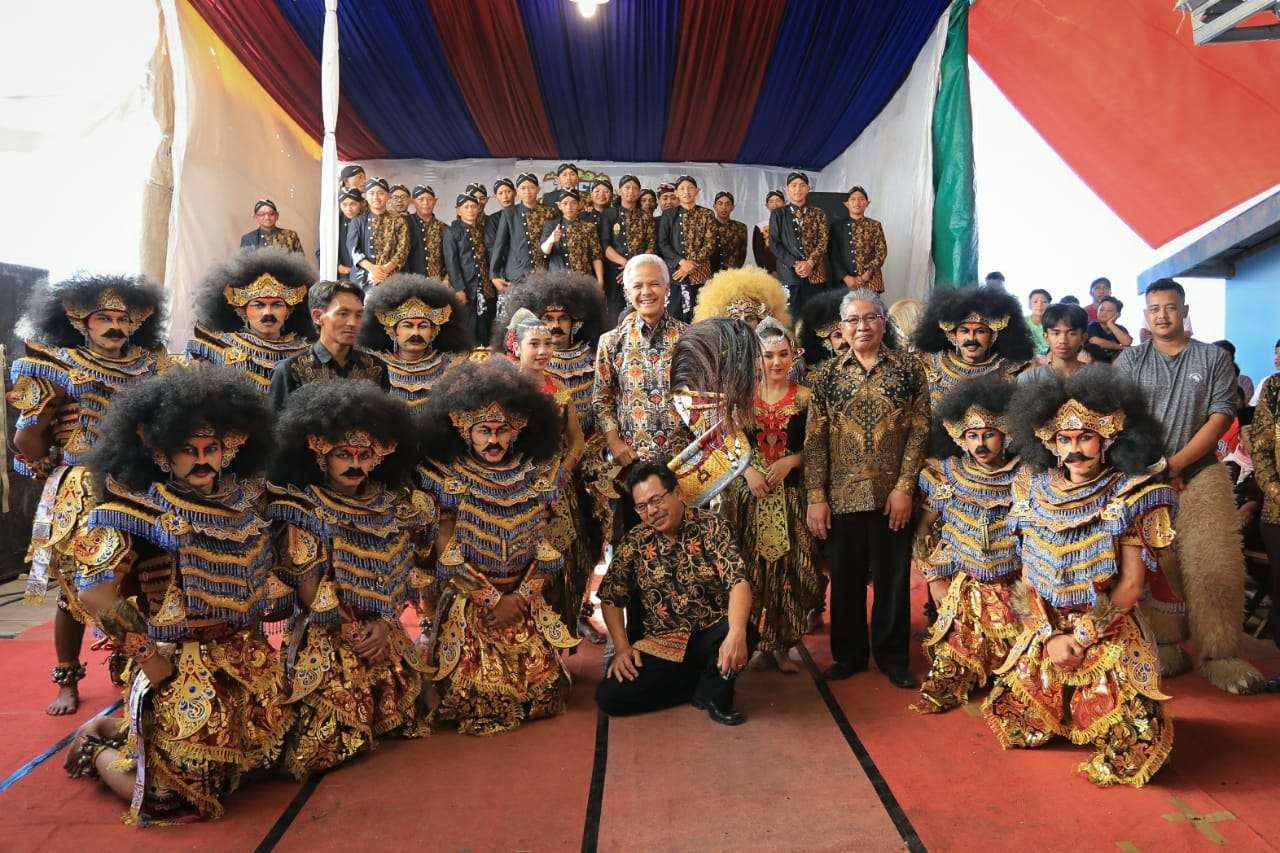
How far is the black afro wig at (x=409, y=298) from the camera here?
464cm

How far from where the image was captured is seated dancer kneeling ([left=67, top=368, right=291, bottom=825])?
2.97 meters

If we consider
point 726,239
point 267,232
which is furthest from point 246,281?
point 726,239

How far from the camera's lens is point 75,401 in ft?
13.0

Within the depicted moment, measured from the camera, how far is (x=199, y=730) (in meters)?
3.00

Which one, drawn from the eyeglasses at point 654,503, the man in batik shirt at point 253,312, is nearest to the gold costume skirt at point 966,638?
the eyeglasses at point 654,503

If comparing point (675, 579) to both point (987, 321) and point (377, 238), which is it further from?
point (377, 238)

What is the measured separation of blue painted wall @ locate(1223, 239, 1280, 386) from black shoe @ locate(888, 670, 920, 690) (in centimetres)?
574

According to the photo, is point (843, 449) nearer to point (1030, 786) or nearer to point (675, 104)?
point (1030, 786)

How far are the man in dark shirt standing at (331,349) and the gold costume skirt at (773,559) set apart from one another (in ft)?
6.03

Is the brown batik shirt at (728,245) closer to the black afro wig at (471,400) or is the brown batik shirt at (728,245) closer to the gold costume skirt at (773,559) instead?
the gold costume skirt at (773,559)

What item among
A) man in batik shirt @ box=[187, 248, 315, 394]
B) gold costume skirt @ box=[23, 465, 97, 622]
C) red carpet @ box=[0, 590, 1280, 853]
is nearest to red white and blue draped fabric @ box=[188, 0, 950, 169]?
man in batik shirt @ box=[187, 248, 315, 394]

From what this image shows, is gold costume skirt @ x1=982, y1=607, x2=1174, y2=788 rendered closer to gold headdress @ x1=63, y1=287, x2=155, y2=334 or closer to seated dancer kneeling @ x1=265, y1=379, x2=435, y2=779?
seated dancer kneeling @ x1=265, y1=379, x2=435, y2=779

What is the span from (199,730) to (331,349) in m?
1.81

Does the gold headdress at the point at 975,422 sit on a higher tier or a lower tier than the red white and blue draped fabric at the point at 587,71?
lower
